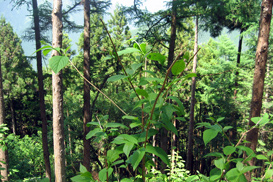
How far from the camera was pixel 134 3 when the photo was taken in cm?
655

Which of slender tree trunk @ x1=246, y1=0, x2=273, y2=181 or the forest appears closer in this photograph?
the forest

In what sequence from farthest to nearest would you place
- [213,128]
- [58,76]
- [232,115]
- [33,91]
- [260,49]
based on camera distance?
[33,91] < [232,115] < [58,76] < [260,49] < [213,128]

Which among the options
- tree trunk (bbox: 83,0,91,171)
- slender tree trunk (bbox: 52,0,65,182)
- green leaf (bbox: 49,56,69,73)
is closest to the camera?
green leaf (bbox: 49,56,69,73)

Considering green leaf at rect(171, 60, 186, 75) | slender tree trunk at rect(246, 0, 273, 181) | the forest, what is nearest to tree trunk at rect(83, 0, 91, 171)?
the forest

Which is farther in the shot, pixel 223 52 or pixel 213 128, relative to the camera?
pixel 223 52

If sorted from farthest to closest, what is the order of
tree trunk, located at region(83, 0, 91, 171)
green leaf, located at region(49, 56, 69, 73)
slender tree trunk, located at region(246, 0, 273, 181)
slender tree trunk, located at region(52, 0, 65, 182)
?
tree trunk, located at region(83, 0, 91, 171) < slender tree trunk, located at region(52, 0, 65, 182) < slender tree trunk, located at region(246, 0, 273, 181) < green leaf, located at region(49, 56, 69, 73)

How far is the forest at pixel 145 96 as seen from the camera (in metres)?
0.64

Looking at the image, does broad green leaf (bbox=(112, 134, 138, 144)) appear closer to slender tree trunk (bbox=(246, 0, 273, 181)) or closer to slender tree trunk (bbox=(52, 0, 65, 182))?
slender tree trunk (bbox=(246, 0, 273, 181))

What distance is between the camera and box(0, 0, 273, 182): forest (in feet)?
2.11

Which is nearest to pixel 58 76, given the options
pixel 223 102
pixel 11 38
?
pixel 223 102

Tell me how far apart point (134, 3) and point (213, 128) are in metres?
6.72

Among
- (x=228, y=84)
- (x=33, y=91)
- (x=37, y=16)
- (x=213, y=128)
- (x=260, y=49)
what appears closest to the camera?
(x=213, y=128)

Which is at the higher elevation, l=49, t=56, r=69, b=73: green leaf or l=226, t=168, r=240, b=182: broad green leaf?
l=49, t=56, r=69, b=73: green leaf

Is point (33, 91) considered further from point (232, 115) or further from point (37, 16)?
point (232, 115)
